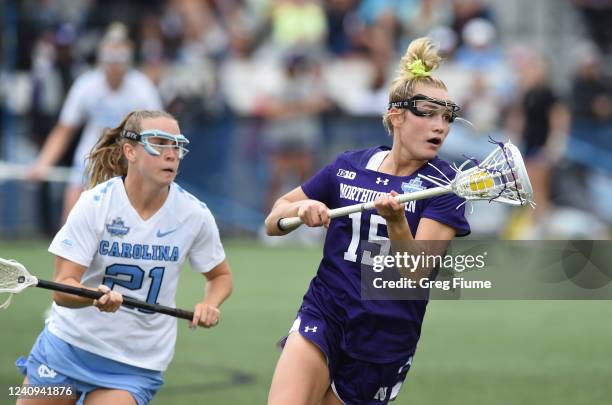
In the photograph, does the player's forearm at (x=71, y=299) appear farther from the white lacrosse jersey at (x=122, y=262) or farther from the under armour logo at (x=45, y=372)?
the under armour logo at (x=45, y=372)

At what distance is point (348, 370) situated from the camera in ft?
18.2

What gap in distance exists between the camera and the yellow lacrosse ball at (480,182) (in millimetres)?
4984

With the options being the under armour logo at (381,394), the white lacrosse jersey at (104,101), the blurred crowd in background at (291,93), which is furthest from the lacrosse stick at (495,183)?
the blurred crowd in background at (291,93)

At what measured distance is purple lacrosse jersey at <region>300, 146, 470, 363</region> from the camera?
5465 millimetres

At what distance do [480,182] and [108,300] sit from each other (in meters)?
1.71

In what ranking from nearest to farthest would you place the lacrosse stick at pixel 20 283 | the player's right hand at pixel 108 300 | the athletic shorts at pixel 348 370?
the player's right hand at pixel 108 300, the lacrosse stick at pixel 20 283, the athletic shorts at pixel 348 370

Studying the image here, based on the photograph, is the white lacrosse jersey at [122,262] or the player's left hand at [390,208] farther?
the white lacrosse jersey at [122,262]

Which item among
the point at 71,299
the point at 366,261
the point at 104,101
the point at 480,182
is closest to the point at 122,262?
the point at 71,299

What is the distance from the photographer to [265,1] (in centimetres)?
1942

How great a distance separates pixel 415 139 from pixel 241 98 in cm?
1292

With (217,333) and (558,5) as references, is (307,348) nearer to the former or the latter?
(217,333)

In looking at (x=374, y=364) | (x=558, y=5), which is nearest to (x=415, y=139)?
(x=374, y=364)

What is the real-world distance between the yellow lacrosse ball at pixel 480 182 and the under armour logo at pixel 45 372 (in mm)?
2174

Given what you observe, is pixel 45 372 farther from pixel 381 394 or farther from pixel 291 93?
pixel 291 93
